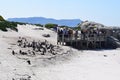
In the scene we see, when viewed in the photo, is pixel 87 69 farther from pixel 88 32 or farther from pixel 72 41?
pixel 88 32

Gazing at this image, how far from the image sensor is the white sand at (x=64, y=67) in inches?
805

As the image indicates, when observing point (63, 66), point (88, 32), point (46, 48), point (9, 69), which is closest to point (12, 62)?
point (9, 69)

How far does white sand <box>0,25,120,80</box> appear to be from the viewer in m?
20.4

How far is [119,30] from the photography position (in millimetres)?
50156

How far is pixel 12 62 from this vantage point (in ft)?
73.5

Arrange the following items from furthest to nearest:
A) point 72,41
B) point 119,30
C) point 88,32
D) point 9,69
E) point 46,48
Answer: point 119,30 < point 88,32 < point 72,41 < point 46,48 < point 9,69

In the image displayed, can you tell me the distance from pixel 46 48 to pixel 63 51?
1.94 metres

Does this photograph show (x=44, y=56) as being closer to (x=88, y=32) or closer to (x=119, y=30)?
(x=88, y=32)

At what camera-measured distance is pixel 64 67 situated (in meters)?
27.3

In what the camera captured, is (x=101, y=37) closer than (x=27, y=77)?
No

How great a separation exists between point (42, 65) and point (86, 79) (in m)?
4.55

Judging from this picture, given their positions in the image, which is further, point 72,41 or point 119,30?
point 119,30

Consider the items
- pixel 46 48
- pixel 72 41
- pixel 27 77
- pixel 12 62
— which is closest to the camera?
pixel 27 77

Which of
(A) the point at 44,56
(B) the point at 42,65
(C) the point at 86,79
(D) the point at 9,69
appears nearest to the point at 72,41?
(A) the point at 44,56
